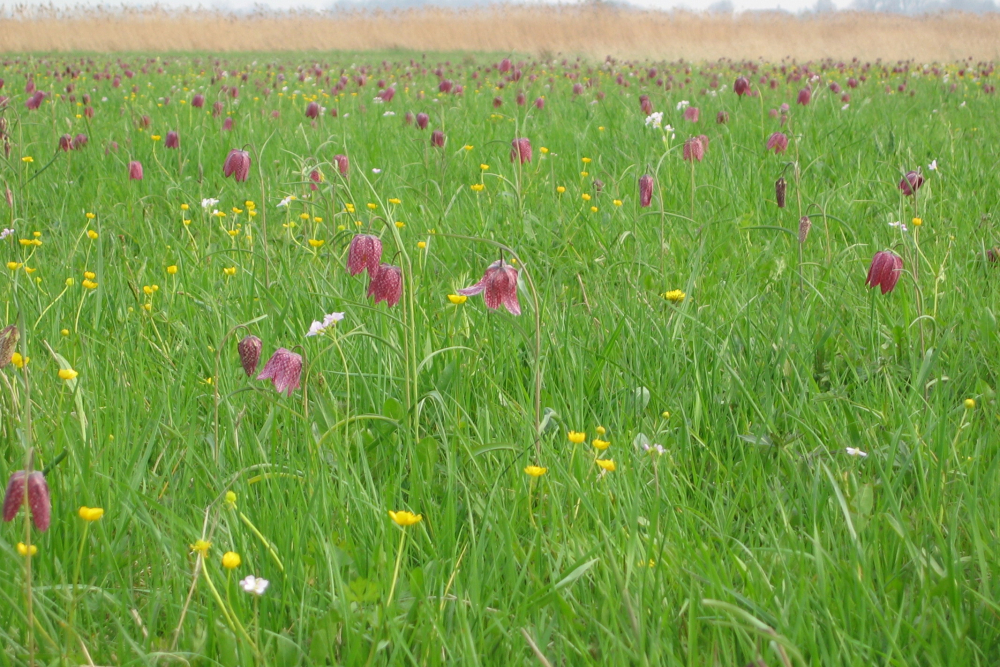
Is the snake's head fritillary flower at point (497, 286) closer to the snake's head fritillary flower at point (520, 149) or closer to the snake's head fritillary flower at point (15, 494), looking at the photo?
the snake's head fritillary flower at point (15, 494)

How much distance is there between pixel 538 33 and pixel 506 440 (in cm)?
1964

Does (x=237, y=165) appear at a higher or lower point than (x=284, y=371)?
higher

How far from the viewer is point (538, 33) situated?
784 inches

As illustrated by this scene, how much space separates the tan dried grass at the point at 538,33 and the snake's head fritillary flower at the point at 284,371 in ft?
52.8

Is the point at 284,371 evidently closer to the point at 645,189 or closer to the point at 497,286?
the point at 497,286

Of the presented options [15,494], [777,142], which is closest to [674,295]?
[15,494]

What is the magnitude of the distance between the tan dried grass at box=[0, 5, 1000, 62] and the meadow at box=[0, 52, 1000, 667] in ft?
48.9

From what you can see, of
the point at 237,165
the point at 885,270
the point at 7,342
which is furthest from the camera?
the point at 237,165

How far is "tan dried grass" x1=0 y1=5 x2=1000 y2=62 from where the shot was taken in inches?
698

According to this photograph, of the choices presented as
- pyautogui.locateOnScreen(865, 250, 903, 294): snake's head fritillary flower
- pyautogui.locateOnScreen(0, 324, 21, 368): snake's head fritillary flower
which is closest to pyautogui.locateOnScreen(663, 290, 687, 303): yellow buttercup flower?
pyautogui.locateOnScreen(865, 250, 903, 294): snake's head fritillary flower

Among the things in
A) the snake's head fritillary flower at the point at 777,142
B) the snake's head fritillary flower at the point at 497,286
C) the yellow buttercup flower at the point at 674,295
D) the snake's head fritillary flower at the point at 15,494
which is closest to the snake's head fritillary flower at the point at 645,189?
the yellow buttercup flower at the point at 674,295

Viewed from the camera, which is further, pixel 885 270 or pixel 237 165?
pixel 237 165

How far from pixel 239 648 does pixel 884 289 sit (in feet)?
5.06

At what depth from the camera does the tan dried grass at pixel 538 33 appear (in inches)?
698
